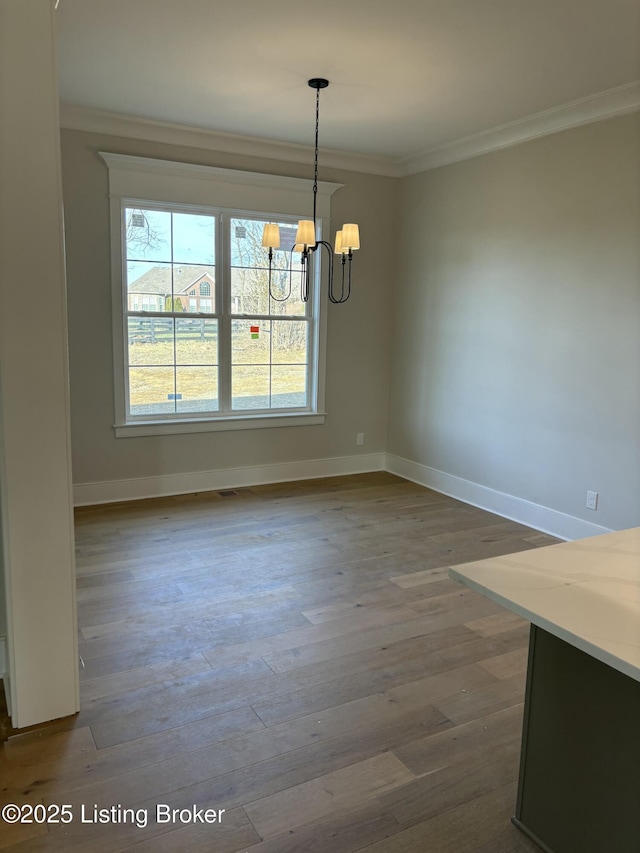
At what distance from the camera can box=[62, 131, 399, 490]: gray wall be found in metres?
4.42

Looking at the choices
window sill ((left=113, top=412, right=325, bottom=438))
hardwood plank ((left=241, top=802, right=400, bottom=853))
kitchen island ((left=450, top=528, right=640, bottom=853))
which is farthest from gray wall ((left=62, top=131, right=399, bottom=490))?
kitchen island ((left=450, top=528, right=640, bottom=853))

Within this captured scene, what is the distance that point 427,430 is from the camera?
17.9ft

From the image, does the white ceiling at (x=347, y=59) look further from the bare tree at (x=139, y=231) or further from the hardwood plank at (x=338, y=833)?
the hardwood plank at (x=338, y=833)

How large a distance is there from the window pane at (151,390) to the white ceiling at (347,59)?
186cm

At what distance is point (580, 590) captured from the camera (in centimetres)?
140

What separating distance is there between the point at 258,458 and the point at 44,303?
3449mm

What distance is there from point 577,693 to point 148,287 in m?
4.15

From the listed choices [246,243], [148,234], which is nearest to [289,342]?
[246,243]

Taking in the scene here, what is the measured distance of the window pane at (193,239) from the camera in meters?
4.77

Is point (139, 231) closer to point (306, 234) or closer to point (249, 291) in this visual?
point (249, 291)

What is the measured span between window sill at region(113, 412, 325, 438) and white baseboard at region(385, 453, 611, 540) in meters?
0.97

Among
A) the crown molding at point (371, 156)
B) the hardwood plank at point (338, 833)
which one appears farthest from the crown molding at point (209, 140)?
the hardwood plank at point (338, 833)

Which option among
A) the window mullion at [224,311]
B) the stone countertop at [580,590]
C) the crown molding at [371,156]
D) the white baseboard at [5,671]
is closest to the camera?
the stone countertop at [580,590]

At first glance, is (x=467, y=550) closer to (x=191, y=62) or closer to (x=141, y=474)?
(x=141, y=474)
